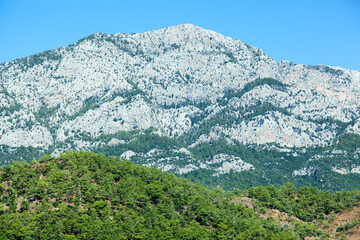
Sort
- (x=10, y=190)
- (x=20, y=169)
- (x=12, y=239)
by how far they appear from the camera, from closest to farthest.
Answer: (x=12, y=239) < (x=10, y=190) < (x=20, y=169)

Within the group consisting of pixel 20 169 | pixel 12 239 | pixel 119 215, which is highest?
pixel 20 169

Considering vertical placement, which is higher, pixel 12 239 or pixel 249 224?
pixel 249 224

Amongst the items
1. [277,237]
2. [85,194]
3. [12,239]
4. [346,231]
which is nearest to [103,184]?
[85,194]

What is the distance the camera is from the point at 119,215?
→ 174 meters

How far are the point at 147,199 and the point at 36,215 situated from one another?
44006mm

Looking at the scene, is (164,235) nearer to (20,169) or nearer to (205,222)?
(205,222)

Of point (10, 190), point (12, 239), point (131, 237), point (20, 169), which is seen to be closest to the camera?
point (12, 239)

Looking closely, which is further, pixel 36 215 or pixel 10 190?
pixel 10 190

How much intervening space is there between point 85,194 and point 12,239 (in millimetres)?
33647

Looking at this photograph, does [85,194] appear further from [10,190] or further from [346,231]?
[346,231]

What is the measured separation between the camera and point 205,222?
627ft

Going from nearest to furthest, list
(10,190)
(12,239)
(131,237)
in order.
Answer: (12,239), (131,237), (10,190)

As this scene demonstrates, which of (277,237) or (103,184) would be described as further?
(103,184)

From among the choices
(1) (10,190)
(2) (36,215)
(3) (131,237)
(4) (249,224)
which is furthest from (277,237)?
(1) (10,190)
